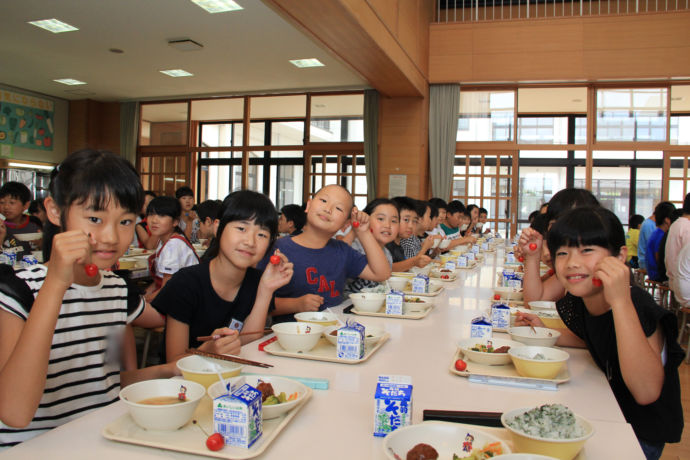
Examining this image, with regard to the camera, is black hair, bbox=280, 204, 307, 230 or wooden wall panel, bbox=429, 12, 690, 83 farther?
Result: wooden wall panel, bbox=429, 12, 690, 83

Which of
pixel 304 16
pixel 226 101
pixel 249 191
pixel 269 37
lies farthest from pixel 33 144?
pixel 249 191

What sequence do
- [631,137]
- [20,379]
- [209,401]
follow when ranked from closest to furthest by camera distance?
[20,379] < [209,401] < [631,137]

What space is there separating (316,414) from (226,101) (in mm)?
8871

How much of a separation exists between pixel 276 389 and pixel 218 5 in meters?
5.15

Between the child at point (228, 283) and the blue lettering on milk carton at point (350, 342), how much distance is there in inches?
14.7

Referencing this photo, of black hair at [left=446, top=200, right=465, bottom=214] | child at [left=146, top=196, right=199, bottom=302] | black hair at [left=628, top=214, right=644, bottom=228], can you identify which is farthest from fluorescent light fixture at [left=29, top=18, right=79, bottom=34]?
black hair at [left=628, top=214, right=644, bottom=228]

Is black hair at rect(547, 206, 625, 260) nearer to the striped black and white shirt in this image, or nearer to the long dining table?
the long dining table

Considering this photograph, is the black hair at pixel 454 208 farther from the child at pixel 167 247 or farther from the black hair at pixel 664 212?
the child at pixel 167 247

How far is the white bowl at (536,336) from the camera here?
1510mm

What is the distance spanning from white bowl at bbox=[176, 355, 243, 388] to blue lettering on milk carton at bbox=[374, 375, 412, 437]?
14.2 inches

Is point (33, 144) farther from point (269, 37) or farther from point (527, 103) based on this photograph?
point (527, 103)

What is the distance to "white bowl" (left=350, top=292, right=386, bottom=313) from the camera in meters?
2.02

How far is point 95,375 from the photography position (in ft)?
4.30

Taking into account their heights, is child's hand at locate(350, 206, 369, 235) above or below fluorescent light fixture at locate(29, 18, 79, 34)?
below
